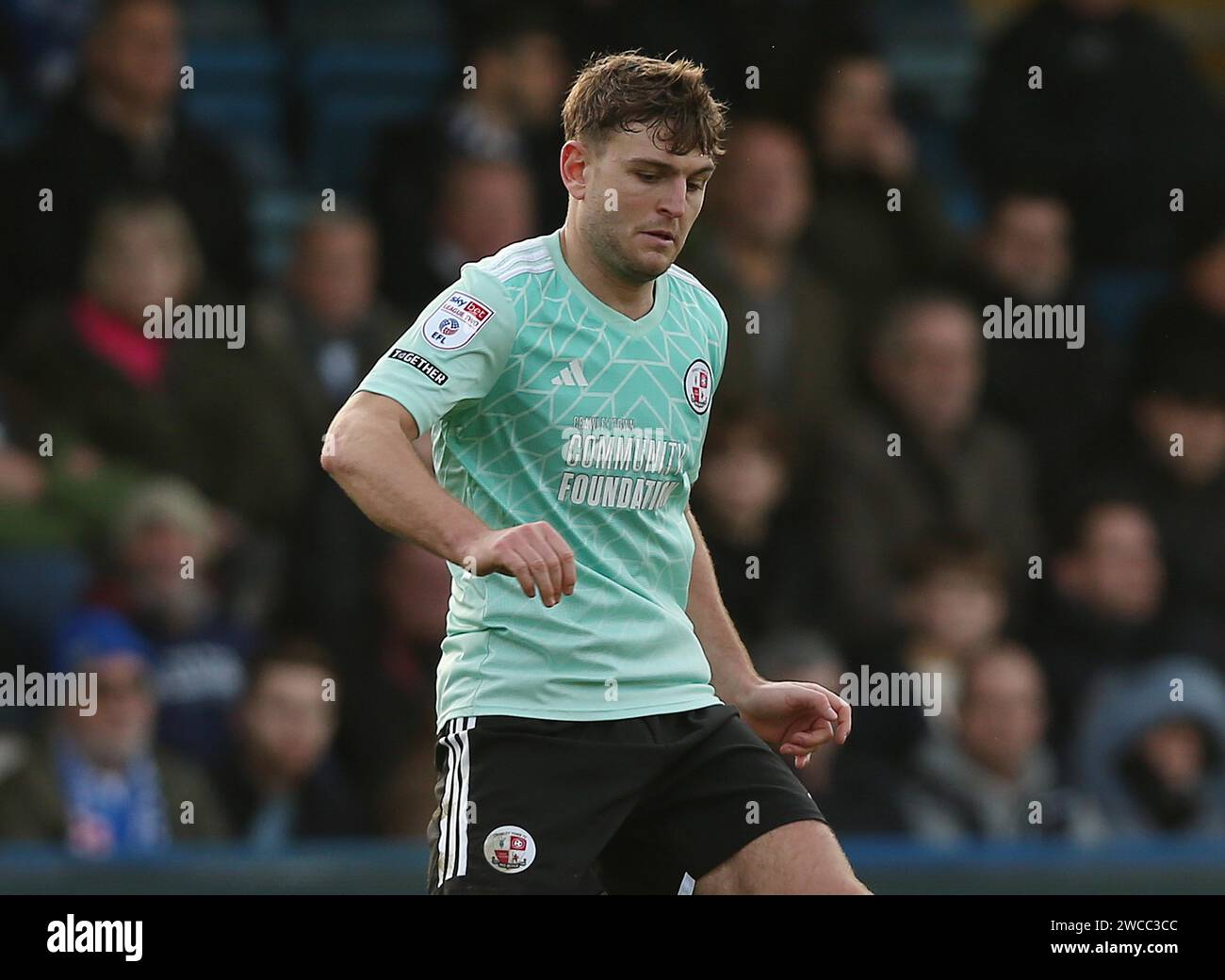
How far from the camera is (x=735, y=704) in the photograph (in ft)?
14.6

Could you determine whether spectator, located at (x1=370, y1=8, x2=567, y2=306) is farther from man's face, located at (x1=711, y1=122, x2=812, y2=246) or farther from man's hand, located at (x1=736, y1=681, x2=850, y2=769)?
man's hand, located at (x1=736, y1=681, x2=850, y2=769)

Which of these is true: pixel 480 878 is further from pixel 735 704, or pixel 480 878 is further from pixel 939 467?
pixel 939 467

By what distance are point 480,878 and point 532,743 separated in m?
0.26

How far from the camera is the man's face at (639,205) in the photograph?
4.20 meters

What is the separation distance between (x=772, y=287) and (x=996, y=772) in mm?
2055

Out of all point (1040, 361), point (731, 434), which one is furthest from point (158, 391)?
point (1040, 361)

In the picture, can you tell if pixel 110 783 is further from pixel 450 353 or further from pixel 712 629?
pixel 450 353

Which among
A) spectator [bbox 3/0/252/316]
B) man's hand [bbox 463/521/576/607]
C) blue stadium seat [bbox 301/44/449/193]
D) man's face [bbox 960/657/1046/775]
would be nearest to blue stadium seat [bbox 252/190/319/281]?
blue stadium seat [bbox 301/44/449/193]

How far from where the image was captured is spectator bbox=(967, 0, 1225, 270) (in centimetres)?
970

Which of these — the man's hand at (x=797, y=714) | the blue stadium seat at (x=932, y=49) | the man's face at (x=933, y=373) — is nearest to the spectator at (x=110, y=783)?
the man's face at (x=933, y=373)

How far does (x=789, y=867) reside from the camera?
Answer: 4.08 metres
